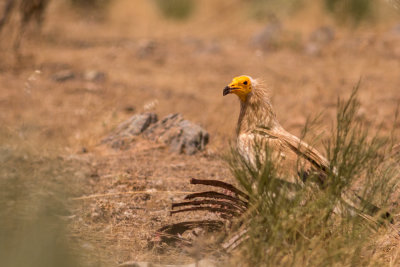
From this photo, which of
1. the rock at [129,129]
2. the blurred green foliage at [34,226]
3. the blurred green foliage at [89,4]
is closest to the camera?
the blurred green foliage at [34,226]

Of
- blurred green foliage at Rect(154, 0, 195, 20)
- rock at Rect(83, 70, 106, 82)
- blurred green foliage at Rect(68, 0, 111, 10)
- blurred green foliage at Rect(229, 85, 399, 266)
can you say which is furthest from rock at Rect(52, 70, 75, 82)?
blurred green foliage at Rect(229, 85, 399, 266)

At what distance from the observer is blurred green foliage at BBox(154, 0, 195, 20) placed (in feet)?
43.0

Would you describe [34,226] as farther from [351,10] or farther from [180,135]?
[351,10]

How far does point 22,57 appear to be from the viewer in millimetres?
8750

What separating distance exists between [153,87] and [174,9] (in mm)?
5803

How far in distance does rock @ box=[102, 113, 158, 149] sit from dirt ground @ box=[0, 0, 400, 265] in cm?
10

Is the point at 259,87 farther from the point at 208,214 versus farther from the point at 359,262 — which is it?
the point at 359,262

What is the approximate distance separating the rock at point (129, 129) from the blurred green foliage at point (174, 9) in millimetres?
8329

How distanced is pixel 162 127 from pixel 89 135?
0.85 meters

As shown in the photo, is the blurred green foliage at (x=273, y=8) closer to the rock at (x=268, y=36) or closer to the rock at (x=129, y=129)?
the rock at (x=268, y=36)

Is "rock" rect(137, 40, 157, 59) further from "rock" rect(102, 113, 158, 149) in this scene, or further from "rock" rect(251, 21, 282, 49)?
"rock" rect(102, 113, 158, 149)

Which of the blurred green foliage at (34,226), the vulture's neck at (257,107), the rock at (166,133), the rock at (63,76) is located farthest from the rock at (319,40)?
the blurred green foliage at (34,226)

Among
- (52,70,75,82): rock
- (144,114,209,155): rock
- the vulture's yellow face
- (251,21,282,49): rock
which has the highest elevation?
(251,21,282,49): rock

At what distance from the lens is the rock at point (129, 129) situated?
5.00 m
